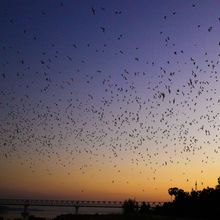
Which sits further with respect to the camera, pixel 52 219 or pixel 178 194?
pixel 178 194

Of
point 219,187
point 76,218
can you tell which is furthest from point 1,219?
point 219,187

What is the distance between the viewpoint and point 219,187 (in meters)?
54.1

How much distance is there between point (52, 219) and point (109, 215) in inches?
383

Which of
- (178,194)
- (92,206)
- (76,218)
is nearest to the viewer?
(76,218)

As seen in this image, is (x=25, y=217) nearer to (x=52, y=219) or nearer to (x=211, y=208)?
(x=52, y=219)

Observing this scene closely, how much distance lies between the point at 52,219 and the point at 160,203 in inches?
548

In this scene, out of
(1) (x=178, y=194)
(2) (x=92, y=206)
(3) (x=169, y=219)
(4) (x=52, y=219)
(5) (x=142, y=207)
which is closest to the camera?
(3) (x=169, y=219)

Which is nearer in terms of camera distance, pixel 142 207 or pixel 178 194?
pixel 142 207

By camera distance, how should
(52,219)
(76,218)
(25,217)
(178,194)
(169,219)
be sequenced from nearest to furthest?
1. (169,219)
2. (25,217)
3. (76,218)
4. (52,219)
5. (178,194)

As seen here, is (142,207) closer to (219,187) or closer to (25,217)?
(219,187)

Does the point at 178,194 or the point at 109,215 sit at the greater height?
the point at 178,194

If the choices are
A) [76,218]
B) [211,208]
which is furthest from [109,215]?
[211,208]

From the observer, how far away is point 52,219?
160ft

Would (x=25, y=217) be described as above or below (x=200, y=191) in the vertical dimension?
below
